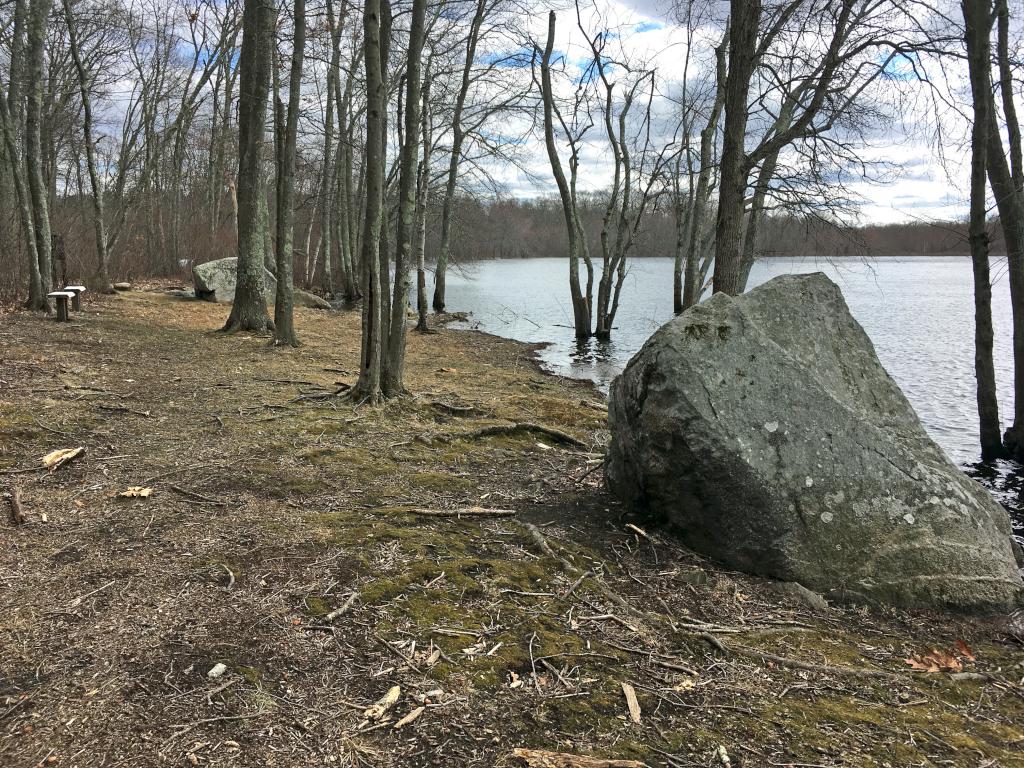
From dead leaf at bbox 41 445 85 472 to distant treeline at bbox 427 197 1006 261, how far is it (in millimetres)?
8307

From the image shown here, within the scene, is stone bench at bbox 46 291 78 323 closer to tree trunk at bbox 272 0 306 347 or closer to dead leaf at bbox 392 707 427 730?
tree trunk at bbox 272 0 306 347

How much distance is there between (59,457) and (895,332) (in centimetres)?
2397

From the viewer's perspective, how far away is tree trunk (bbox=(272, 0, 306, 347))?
1012 centimetres

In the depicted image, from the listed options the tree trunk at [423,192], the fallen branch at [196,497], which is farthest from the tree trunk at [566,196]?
the fallen branch at [196,497]

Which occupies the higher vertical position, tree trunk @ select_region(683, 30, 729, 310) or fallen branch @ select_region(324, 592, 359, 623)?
tree trunk @ select_region(683, 30, 729, 310)

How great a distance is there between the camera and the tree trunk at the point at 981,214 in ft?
25.7

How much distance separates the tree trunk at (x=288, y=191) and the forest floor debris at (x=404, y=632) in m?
5.30

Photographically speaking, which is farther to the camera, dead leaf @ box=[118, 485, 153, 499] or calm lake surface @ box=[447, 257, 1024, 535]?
calm lake surface @ box=[447, 257, 1024, 535]

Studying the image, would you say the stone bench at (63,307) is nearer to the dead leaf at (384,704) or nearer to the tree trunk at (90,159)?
the tree trunk at (90,159)

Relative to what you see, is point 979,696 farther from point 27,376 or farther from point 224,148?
point 224,148

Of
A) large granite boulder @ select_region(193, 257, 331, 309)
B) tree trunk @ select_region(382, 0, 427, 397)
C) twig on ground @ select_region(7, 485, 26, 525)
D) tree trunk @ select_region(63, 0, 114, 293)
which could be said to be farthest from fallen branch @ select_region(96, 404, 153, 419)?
large granite boulder @ select_region(193, 257, 331, 309)

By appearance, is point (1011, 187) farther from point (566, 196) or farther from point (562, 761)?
point (566, 196)

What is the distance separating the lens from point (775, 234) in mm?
13070

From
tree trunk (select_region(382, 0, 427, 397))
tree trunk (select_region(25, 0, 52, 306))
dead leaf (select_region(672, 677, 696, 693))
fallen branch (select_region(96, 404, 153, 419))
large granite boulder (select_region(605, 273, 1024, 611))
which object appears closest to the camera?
dead leaf (select_region(672, 677, 696, 693))
